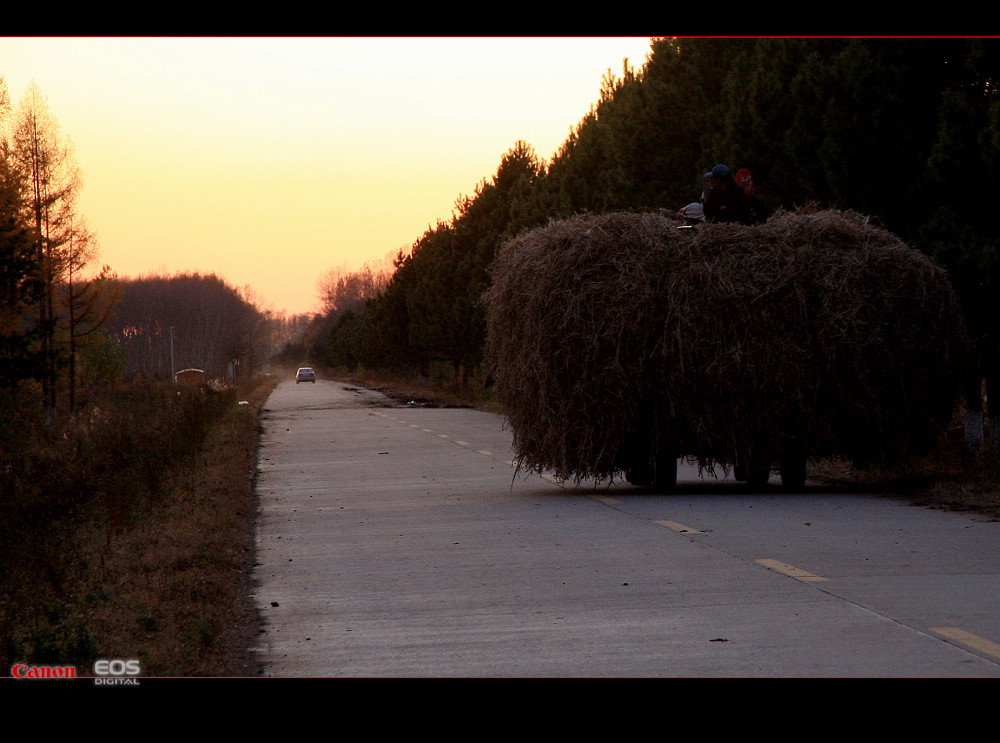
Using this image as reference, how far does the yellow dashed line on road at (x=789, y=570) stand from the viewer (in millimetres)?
8547

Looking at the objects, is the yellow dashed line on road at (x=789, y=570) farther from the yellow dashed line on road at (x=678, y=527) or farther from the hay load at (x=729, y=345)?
the hay load at (x=729, y=345)

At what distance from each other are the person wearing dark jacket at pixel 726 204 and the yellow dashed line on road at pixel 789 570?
238 inches

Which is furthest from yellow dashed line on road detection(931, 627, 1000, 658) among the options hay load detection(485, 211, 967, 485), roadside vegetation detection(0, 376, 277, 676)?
hay load detection(485, 211, 967, 485)

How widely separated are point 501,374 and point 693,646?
839 cm

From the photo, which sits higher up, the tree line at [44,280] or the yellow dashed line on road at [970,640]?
the tree line at [44,280]

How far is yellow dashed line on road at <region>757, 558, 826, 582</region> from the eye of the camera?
8.55m

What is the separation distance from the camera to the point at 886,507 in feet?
41.9

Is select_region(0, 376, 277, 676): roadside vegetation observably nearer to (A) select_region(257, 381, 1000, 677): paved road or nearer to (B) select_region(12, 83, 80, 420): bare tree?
(A) select_region(257, 381, 1000, 677): paved road

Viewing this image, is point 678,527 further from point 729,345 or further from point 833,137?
point 833,137

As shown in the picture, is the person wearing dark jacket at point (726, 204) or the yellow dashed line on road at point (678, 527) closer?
the yellow dashed line on road at point (678, 527)

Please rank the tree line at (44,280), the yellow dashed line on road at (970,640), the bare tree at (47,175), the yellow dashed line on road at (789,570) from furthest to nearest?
the bare tree at (47,175) < the tree line at (44,280) < the yellow dashed line on road at (789,570) < the yellow dashed line on road at (970,640)

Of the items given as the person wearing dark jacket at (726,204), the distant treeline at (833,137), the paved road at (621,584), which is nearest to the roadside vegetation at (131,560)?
the paved road at (621,584)
